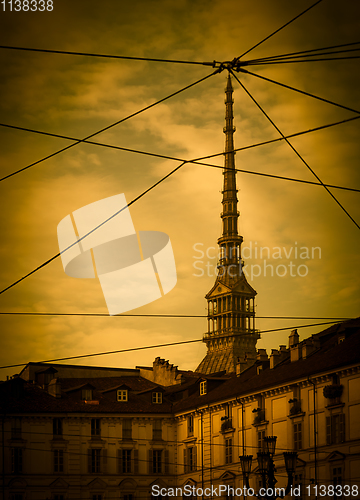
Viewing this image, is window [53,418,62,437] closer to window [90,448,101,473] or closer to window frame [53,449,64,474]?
window frame [53,449,64,474]

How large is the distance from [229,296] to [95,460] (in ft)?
228

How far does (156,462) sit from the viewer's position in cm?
6788

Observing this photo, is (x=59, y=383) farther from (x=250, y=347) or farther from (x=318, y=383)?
(x=250, y=347)

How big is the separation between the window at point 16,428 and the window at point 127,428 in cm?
812

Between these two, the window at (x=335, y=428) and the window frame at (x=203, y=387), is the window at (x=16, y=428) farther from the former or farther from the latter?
the window at (x=335, y=428)

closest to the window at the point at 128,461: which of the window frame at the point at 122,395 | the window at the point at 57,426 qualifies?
the window frame at the point at 122,395

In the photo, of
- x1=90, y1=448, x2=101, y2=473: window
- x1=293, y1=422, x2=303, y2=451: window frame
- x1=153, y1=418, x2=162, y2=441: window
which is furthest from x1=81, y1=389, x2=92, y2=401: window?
x1=293, y1=422, x2=303, y2=451: window frame

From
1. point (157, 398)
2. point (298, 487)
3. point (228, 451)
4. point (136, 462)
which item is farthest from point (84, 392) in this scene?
point (298, 487)

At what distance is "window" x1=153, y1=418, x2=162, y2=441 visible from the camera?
225 feet

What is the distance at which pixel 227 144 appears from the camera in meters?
139

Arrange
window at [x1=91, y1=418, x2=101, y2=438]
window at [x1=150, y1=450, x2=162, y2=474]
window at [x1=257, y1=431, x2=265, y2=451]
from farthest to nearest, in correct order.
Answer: window at [x1=150, y1=450, x2=162, y2=474] < window at [x1=91, y1=418, x2=101, y2=438] < window at [x1=257, y1=431, x2=265, y2=451]

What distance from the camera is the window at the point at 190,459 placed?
217 ft

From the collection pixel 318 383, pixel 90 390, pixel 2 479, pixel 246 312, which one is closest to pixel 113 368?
pixel 90 390

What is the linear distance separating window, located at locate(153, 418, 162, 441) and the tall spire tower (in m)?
62.6
